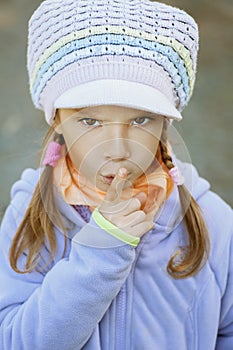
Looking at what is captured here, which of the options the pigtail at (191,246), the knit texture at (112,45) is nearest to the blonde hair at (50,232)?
the pigtail at (191,246)

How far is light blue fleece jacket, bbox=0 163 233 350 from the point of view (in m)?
0.92

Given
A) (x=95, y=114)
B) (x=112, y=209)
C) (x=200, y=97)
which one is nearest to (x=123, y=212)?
(x=112, y=209)

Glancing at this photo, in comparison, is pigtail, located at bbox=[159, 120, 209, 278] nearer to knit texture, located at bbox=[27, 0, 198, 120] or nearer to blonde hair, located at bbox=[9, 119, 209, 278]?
Result: blonde hair, located at bbox=[9, 119, 209, 278]

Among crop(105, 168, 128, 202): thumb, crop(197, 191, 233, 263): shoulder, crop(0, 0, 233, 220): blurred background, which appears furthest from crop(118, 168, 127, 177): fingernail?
crop(0, 0, 233, 220): blurred background

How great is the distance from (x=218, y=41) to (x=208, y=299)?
5.69 feet

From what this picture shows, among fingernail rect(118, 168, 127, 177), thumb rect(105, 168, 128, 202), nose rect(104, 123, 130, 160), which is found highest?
nose rect(104, 123, 130, 160)

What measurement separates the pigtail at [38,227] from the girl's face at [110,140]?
0.09 m

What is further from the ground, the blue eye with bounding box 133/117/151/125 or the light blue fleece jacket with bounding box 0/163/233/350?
the blue eye with bounding box 133/117/151/125

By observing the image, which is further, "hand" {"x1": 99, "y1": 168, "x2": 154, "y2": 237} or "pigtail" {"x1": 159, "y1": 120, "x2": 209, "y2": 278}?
"pigtail" {"x1": 159, "y1": 120, "x2": 209, "y2": 278}

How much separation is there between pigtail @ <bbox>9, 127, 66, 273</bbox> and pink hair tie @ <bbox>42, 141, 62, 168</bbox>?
0.04 ft

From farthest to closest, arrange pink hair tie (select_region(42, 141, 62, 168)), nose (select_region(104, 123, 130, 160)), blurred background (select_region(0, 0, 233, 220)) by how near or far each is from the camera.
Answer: blurred background (select_region(0, 0, 233, 220)) < pink hair tie (select_region(42, 141, 62, 168)) < nose (select_region(104, 123, 130, 160))

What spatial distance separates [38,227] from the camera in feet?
3.31

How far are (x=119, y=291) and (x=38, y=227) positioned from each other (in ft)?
0.44

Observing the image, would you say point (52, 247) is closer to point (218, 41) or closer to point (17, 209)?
point (17, 209)
